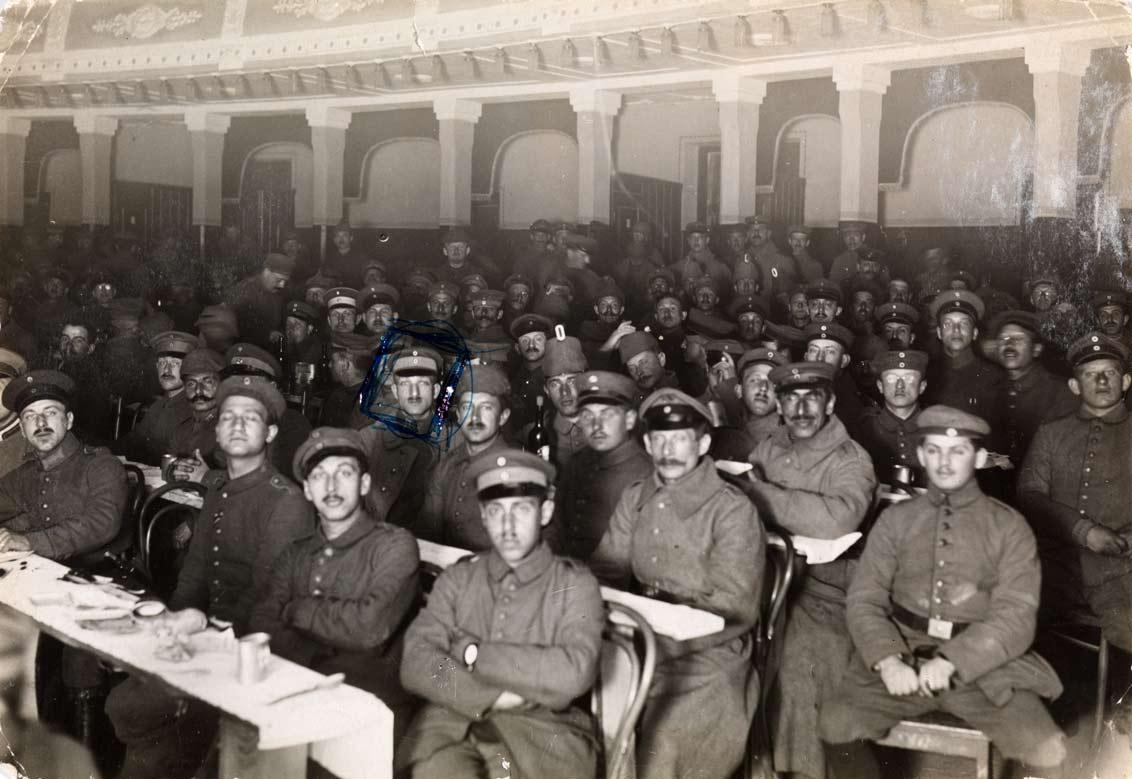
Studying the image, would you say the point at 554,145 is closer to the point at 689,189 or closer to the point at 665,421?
the point at 689,189

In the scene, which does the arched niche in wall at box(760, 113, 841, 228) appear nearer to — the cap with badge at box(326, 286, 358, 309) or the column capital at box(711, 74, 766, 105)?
the column capital at box(711, 74, 766, 105)

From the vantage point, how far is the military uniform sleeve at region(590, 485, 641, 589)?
2.96m

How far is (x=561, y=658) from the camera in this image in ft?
7.60

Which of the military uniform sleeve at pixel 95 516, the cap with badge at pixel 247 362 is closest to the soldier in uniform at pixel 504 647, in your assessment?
the military uniform sleeve at pixel 95 516

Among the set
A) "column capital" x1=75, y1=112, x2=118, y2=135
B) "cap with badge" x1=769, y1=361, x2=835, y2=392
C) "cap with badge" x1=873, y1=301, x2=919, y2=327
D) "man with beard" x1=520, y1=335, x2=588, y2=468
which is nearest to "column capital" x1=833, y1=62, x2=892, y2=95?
"cap with badge" x1=873, y1=301, x2=919, y2=327

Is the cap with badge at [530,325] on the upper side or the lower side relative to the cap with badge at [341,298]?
lower

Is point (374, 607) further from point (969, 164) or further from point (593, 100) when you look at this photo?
point (969, 164)

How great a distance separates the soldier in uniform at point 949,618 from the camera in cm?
250

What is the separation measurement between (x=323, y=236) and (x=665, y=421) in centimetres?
234

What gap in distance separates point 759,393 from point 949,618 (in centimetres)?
167

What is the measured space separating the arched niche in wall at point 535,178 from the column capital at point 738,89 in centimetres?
82

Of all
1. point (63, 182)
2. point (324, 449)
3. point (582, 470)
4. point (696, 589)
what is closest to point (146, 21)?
point (63, 182)

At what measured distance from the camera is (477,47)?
3.88 m

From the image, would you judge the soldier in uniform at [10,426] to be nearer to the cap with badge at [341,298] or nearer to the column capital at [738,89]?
the cap with badge at [341,298]
